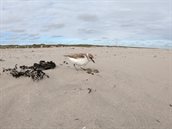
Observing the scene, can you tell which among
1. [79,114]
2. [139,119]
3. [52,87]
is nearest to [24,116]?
[79,114]

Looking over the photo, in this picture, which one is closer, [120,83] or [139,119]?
[139,119]


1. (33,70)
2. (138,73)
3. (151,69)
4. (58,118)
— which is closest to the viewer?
(58,118)

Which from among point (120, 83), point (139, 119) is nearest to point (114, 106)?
point (139, 119)

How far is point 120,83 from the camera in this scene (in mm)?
5969

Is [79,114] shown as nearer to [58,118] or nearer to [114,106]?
[58,118]

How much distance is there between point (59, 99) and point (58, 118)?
0.56 metres

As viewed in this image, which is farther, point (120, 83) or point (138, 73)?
point (138, 73)

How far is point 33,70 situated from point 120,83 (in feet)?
5.00

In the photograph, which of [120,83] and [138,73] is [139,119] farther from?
[138,73]

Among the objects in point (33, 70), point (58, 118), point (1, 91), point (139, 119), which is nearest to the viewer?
point (58, 118)

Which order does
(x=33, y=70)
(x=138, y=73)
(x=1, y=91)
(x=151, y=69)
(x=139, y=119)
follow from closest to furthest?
(x=139, y=119) → (x=1, y=91) → (x=33, y=70) → (x=138, y=73) → (x=151, y=69)

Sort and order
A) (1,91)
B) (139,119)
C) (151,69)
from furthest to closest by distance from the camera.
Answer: (151,69), (1,91), (139,119)

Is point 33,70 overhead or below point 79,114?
overhead

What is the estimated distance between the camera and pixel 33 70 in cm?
568
